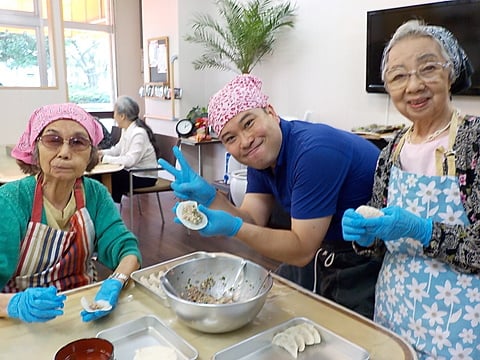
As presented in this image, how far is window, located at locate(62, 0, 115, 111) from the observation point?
682 cm

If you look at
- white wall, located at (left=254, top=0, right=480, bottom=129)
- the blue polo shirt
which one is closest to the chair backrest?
white wall, located at (left=254, top=0, right=480, bottom=129)

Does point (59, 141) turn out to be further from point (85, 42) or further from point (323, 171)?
point (85, 42)

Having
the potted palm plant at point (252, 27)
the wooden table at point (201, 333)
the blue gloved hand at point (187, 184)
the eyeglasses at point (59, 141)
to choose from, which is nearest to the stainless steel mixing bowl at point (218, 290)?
the wooden table at point (201, 333)

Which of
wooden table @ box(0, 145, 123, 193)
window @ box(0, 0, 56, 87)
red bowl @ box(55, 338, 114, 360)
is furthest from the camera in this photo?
window @ box(0, 0, 56, 87)

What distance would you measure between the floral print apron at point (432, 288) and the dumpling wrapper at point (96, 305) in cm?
73

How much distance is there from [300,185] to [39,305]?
74cm

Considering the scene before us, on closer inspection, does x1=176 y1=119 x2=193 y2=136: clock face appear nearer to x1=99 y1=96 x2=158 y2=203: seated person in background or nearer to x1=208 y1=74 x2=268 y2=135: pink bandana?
x1=99 y1=96 x2=158 y2=203: seated person in background

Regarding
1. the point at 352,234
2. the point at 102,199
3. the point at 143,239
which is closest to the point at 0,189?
the point at 102,199

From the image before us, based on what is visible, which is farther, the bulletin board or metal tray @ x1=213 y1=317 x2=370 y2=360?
the bulletin board

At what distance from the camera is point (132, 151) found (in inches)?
147

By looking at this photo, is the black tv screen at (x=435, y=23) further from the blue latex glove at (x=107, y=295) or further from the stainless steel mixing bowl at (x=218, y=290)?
the blue latex glove at (x=107, y=295)

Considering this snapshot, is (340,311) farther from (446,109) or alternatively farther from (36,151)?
(36,151)

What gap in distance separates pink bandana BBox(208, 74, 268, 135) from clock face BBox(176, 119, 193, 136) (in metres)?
3.54

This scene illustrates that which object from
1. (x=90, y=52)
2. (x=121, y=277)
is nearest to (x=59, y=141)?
(x=121, y=277)
